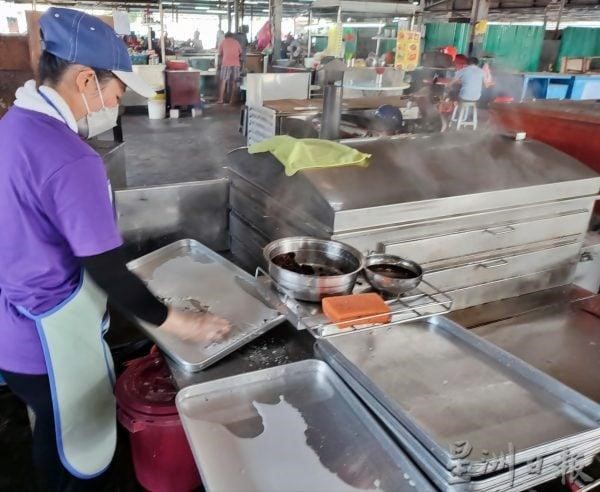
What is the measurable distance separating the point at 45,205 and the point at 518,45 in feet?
47.7

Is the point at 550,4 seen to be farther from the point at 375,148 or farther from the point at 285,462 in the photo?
the point at 285,462

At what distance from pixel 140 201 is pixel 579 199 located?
101 inches

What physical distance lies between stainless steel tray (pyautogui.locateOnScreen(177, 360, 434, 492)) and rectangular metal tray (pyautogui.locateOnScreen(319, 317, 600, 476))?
0.32 feet

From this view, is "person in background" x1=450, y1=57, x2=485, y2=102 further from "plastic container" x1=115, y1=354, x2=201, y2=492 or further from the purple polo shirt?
the purple polo shirt

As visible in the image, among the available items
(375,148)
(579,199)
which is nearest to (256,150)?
(375,148)

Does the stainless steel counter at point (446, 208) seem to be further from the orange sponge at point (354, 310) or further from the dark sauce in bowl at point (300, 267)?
the orange sponge at point (354, 310)

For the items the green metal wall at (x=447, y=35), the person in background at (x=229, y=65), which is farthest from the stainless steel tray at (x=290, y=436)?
the green metal wall at (x=447, y=35)

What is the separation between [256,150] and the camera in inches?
104

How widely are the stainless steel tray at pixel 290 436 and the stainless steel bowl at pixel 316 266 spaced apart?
25 cm

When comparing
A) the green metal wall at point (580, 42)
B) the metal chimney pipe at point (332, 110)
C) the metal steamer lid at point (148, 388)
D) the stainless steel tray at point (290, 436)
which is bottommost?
the metal steamer lid at point (148, 388)

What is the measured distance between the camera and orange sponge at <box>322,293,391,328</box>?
1520mm

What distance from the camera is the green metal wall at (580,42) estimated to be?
12258mm

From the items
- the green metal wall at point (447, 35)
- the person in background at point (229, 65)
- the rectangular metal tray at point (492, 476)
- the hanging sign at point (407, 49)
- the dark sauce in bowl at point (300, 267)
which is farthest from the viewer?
the green metal wall at point (447, 35)

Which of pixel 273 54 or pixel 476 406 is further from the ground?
pixel 273 54
